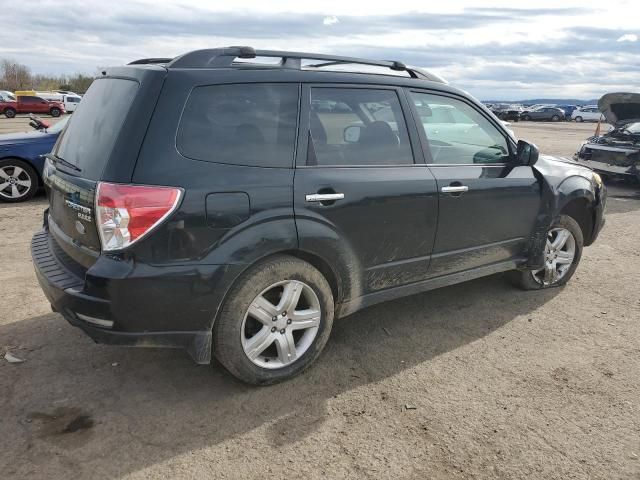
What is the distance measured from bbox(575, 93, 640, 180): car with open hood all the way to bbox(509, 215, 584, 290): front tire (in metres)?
6.72

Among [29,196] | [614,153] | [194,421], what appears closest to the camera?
[194,421]

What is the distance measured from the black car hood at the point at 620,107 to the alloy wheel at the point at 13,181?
35.4 feet

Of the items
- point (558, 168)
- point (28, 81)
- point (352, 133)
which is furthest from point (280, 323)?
point (28, 81)

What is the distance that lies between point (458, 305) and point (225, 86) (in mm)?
2732

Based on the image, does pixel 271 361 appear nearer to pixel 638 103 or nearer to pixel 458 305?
pixel 458 305

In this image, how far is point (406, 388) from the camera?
3285 mm

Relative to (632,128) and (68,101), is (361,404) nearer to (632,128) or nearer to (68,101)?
(632,128)

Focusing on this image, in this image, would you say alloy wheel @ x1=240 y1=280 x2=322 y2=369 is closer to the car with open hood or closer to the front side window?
the front side window

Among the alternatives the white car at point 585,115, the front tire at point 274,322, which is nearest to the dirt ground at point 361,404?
the front tire at point 274,322

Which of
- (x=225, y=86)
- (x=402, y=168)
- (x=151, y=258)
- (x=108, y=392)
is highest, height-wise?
(x=225, y=86)

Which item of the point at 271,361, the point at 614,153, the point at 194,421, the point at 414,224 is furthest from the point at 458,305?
the point at 614,153

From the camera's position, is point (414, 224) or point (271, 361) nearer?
point (271, 361)

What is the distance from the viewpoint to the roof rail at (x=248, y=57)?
9.78ft

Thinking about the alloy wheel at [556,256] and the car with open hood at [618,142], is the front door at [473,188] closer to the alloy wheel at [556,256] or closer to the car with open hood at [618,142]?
the alloy wheel at [556,256]
